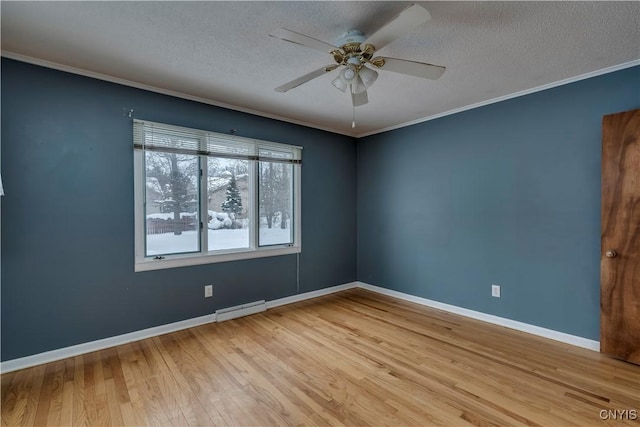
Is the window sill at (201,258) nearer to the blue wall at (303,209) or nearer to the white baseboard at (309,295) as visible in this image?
the blue wall at (303,209)

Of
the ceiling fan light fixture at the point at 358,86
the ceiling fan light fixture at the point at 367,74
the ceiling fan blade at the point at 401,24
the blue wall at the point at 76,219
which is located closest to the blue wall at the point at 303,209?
the blue wall at the point at 76,219

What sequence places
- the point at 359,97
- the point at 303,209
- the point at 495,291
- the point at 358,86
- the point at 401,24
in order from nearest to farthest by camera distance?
1. the point at 401,24
2. the point at 358,86
3. the point at 359,97
4. the point at 495,291
5. the point at 303,209

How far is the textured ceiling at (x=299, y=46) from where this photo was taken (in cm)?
177

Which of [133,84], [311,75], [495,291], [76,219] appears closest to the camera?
[311,75]

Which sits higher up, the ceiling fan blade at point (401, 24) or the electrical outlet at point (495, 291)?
the ceiling fan blade at point (401, 24)

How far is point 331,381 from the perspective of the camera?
221 centimetres

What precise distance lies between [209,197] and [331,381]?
88.0 inches

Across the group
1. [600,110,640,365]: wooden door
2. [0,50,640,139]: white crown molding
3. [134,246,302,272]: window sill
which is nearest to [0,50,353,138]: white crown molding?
[0,50,640,139]: white crown molding

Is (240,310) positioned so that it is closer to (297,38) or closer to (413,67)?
(297,38)

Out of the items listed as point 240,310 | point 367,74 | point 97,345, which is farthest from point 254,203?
point 367,74

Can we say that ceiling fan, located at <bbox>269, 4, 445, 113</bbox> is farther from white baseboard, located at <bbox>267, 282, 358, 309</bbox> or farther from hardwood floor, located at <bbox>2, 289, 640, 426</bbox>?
white baseboard, located at <bbox>267, 282, 358, 309</bbox>

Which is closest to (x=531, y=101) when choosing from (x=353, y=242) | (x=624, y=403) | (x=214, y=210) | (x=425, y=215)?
(x=425, y=215)

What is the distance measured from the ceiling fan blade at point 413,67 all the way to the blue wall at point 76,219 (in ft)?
7.02

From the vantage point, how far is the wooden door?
236 cm
